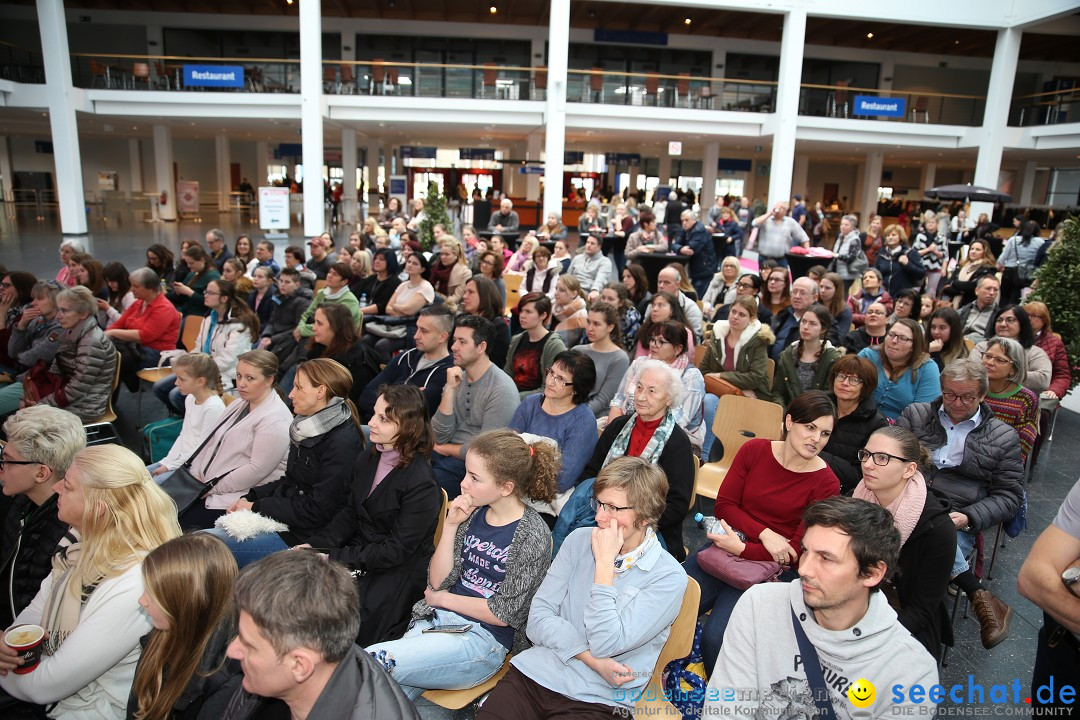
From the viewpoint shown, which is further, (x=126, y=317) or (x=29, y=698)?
(x=126, y=317)

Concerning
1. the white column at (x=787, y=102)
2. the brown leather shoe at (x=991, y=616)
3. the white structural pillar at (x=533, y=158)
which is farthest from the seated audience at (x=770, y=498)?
the white structural pillar at (x=533, y=158)

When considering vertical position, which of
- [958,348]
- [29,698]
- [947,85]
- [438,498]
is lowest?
[29,698]

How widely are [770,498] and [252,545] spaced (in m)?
2.20

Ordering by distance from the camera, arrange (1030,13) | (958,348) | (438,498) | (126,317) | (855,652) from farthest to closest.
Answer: (1030,13) → (126,317) → (958,348) → (438,498) → (855,652)

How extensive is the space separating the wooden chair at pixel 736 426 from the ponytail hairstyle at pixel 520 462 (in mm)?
1487

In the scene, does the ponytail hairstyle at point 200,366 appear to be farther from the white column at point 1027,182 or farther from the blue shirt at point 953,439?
the white column at point 1027,182

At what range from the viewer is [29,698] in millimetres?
2145

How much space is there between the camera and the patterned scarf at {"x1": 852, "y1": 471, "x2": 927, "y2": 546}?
2459 mm

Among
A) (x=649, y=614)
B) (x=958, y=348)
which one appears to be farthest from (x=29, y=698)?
(x=958, y=348)

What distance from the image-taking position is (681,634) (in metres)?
2.30

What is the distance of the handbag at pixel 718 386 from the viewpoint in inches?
185

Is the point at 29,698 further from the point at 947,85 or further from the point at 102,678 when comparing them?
the point at 947,85

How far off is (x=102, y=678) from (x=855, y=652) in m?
2.24

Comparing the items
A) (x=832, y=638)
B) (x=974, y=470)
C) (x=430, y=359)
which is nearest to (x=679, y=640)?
(x=832, y=638)
